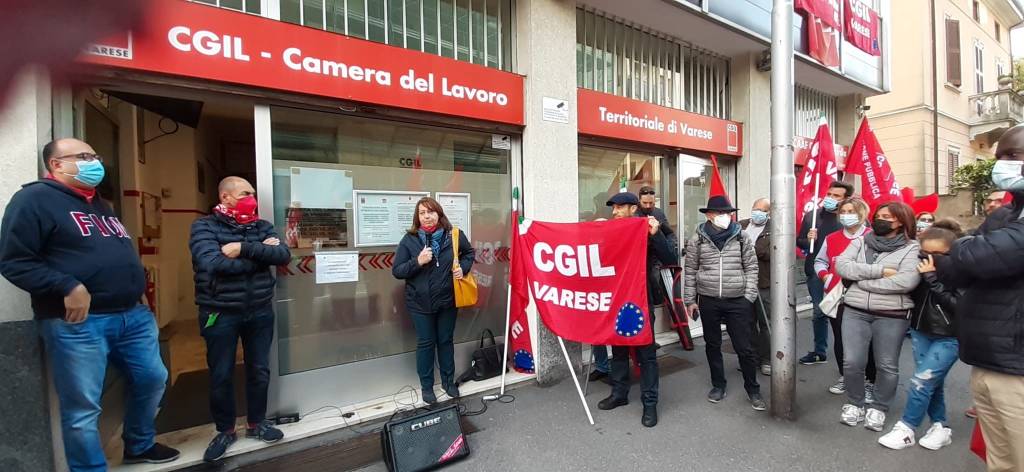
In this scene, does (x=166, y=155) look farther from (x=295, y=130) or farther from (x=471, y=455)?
(x=471, y=455)

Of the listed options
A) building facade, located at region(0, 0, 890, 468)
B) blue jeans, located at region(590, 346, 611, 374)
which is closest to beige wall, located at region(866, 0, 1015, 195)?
building facade, located at region(0, 0, 890, 468)

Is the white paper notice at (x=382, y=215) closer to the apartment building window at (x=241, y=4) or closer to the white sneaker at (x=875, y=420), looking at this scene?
the apartment building window at (x=241, y=4)

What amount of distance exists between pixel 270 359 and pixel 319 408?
2.00 feet

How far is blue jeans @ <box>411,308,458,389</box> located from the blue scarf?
55cm

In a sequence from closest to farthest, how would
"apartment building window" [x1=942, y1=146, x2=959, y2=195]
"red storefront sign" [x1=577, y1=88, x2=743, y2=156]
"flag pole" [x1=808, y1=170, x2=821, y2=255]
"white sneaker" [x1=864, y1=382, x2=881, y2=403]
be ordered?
"white sneaker" [x1=864, y1=382, x2=881, y2=403] → "flag pole" [x1=808, y1=170, x2=821, y2=255] → "red storefront sign" [x1=577, y1=88, x2=743, y2=156] → "apartment building window" [x1=942, y1=146, x2=959, y2=195]

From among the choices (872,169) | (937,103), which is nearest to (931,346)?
(872,169)

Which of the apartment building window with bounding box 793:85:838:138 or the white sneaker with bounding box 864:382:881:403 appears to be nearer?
the white sneaker with bounding box 864:382:881:403

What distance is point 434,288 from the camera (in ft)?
13.4

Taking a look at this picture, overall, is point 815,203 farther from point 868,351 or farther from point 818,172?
point 868,351

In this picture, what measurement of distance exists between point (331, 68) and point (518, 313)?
109 inches

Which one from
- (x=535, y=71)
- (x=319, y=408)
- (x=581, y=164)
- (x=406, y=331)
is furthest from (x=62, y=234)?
(x=581, y=164)

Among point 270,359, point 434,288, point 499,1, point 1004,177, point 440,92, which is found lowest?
point 270,359

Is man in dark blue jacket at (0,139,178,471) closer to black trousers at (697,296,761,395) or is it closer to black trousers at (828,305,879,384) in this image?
black trousers at (697,296,761,395)

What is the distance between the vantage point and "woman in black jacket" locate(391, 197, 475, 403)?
13.4ft
